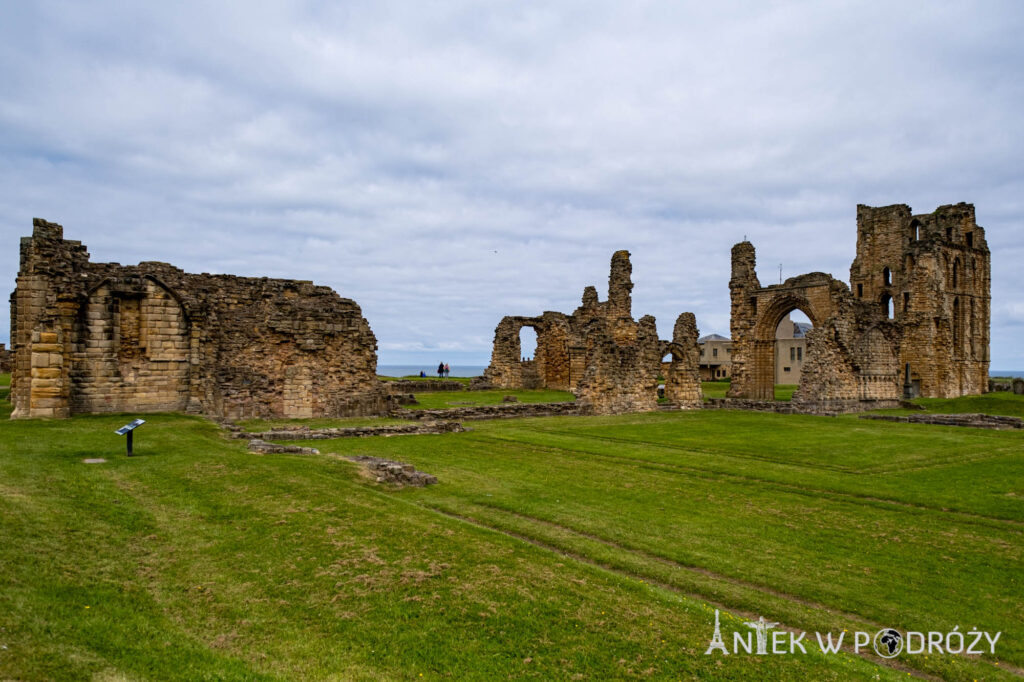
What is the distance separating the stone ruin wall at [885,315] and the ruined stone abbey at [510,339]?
0.10 m

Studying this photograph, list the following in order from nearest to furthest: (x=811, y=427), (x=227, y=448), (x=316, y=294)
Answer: (x=227, y=448) → (x=811, y=427) → (x=316, y=294)

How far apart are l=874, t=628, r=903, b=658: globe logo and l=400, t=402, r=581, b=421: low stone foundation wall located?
16.2m

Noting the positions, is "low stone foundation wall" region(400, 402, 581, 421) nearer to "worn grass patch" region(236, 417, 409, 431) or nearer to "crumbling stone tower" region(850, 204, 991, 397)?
"worn grass patch" region(236, 417, 409, 431)

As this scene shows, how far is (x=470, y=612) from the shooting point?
5.51m

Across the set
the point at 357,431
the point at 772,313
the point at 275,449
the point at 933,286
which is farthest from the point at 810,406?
the point at 275,449

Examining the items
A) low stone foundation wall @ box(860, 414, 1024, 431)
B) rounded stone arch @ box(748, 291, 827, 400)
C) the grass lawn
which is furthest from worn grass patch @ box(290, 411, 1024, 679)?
rounded stone arch @ box(748, 291, 827, 400)

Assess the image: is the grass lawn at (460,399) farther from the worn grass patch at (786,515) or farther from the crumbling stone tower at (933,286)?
the crumbling stone tower at (933,286)

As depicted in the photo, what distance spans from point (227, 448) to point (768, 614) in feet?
35.3

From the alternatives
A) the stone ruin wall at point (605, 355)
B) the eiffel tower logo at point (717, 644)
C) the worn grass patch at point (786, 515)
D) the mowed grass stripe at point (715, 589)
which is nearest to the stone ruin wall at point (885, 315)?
the stone ruin wall at point (605, 355)

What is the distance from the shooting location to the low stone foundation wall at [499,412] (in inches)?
845

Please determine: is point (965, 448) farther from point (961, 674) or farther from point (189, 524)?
point (189, 524)

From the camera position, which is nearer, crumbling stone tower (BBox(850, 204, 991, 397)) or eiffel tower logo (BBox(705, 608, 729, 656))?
eiffel tower logo (BBox(705, 608, 729, 656))

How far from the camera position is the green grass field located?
473 centimetres

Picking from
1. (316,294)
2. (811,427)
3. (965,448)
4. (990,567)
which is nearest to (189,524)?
(990,567)
